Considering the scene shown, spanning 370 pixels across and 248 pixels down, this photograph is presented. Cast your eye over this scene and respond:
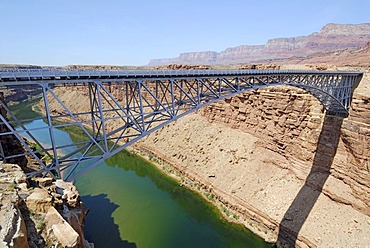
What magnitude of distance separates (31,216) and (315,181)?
1997cm

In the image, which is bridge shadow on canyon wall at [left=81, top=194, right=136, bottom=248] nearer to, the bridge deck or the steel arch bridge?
the steel arch bridge

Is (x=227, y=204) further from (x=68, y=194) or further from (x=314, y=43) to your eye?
(x=314, y=43)

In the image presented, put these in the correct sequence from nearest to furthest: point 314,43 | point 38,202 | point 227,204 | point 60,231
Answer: point 60,231
point 38,202
point 227,204
point 314,43

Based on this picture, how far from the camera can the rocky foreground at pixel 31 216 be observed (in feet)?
16.0

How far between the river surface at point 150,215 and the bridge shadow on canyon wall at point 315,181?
7.43ft

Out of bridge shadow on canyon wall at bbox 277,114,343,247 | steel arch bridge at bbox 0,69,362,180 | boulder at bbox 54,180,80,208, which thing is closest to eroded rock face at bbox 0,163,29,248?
boulder at bbox 54,180,80,208

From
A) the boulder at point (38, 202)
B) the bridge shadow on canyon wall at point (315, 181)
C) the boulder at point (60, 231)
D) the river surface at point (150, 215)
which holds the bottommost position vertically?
the river surface at point (150, 215)

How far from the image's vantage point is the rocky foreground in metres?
4.88

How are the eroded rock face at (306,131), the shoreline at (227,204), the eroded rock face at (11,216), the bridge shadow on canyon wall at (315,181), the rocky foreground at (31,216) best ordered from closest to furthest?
1. the eroded rock face at (11,216)
2. the rocky foreground at (31,216)
3. the eroded rock face at (306,131)
4. the bridge shadow on canyon wall at (315,181)
5. the shoreline at (227,204)

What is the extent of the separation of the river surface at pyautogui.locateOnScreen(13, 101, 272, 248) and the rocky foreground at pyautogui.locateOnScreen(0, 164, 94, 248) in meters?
11.4

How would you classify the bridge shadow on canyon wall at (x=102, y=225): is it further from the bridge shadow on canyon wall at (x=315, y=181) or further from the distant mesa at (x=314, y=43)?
the distant mesa at (x=314, y=43)

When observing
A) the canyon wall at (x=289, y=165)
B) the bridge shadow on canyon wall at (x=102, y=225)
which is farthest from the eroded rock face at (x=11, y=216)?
the canyon wall at (x=289, y=165)

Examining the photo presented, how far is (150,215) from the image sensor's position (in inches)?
811

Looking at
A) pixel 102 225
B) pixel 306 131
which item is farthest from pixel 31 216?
pixel 306 131
